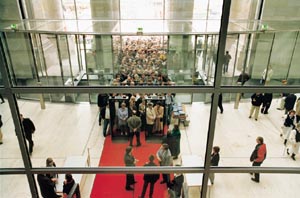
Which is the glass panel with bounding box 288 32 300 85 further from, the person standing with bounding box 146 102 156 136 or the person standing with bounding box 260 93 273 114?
the person standing with bounding box 146 102 156 136

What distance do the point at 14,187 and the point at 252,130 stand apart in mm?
7814

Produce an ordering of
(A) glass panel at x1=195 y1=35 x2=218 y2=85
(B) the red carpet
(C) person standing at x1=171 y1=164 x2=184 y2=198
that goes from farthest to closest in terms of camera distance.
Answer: (A) glass panel at x1=195 y1=35 x2=218 y2=85
(B) the red carpet
(C) person standing at x1=171 y1=164 x2=184 y2=198

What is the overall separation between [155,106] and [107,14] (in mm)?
7088

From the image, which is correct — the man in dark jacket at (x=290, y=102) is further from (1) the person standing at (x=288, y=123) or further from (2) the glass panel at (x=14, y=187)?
(2) the glass panel at (x=14, y=187)

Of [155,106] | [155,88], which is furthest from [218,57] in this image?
[155,106]

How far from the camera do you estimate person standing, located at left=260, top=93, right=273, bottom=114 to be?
9.59 m

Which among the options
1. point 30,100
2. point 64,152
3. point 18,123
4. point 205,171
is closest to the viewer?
point 18,123

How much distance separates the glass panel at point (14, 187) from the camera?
264 inches

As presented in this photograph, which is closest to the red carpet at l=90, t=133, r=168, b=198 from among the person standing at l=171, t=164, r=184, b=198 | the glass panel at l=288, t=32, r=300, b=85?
the person standing at l=171, t=164, r=184, b=198

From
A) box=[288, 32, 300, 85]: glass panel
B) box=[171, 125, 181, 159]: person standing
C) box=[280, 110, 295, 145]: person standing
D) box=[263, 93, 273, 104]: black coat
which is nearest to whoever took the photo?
box=[171, 125, 181, 159]: person standing

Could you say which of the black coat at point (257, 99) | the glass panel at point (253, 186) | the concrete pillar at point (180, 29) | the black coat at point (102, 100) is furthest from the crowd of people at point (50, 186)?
the concrete pillar at point (180, 29)

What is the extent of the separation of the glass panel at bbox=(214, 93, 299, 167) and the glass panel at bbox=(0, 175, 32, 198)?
556 cm

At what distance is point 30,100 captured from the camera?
11.7m

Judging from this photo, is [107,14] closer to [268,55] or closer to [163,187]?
[268,55]
